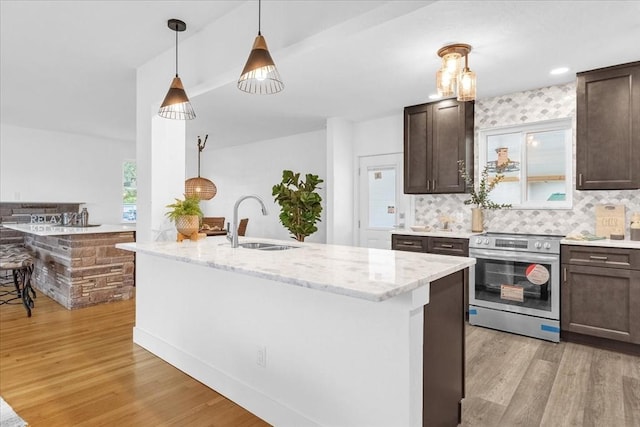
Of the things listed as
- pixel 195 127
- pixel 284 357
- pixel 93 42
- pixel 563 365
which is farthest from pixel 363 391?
pixel 195 127

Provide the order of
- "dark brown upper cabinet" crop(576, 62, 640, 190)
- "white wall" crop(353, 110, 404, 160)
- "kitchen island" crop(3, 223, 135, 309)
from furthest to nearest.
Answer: "white wall" crop(353, 110, 404, 160), "kitchen island" crop(3, 223, 135, 309), "dark brown upper cabinet" crop(576, 62, 640, 190)

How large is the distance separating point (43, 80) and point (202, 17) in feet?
8.43

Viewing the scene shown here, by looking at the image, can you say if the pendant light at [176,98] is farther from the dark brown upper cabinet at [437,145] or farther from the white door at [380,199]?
the white door at [380,199]

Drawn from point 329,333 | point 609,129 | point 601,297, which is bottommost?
point 601,297

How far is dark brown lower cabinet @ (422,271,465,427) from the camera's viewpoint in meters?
1.63

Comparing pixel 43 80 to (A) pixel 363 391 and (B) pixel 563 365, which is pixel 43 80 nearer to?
(A) pixel 363 391

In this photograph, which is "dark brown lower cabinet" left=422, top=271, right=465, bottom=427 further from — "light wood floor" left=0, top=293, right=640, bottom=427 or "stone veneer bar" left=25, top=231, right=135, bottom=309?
"stone veneer bar" left=25, top=231, right=135, bottom=309

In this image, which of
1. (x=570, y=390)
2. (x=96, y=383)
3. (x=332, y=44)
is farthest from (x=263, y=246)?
(x=570, y=390)

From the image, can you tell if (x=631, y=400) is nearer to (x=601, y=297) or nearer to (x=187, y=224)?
(x=601, y=297)

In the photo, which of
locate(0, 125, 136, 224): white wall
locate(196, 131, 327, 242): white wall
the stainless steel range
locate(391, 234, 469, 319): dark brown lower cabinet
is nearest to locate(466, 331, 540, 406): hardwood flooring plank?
the stainless steel range

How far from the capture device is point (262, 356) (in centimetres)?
209

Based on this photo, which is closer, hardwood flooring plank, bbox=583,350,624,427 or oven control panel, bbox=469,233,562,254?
hardwood flooring plank, bbox=583,350,624,427

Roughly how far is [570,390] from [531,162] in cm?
252

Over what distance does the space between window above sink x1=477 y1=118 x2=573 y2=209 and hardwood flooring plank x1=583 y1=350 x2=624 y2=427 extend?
157 centimetres
